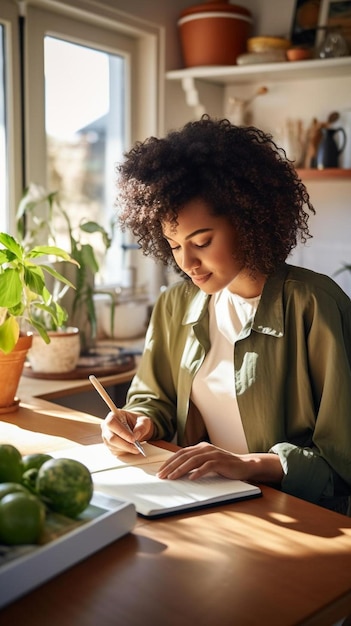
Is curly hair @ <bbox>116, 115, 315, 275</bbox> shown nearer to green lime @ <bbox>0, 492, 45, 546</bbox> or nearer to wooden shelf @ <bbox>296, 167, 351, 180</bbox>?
green lime @ <bbox>0, 492, 45, 546</bbox>

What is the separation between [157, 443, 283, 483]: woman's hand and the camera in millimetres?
1332

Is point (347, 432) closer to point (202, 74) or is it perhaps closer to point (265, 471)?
point (265, 471)

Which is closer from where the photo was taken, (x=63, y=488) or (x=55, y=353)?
(x=63, y=488)

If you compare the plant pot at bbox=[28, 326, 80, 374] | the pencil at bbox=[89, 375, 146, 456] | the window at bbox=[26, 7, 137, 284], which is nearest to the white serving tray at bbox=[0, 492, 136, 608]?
the pencil at bbox=[89, 375, 146, 456]

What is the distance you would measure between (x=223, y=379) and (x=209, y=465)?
38cm

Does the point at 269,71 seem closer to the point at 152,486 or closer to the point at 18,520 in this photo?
the point at 152,486

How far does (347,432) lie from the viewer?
58.5 inches

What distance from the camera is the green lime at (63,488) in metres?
1.04

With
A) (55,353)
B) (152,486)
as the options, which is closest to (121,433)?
(152,486)

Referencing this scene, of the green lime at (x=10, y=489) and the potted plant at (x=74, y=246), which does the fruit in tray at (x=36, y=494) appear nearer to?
the green lime at (x=10, y=489)

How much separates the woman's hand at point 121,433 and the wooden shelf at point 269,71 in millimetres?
1668

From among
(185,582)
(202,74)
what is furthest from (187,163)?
(202,74)

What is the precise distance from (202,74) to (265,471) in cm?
201

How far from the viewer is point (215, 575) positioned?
1012mm
